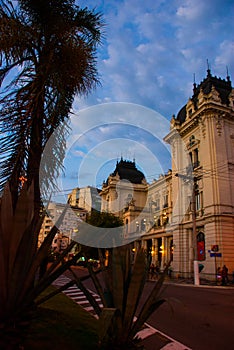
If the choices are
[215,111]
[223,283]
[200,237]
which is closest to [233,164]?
[215,111]

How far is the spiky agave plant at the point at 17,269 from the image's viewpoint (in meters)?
2.23

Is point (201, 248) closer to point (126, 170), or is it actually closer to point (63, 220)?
point (63, 220)

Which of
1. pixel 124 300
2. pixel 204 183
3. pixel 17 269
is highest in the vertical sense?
pixel 204 183

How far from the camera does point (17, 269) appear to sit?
2348 millimetres

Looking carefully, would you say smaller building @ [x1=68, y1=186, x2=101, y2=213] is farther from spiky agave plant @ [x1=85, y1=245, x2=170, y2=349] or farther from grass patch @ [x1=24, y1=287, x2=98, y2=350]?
grass patch @ [x1=24, y1=287, x2=98, y2=350]

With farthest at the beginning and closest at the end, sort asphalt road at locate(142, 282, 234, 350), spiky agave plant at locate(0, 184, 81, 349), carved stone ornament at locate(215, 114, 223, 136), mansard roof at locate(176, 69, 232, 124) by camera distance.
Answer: mansard roof at locate(176, 69, 232, 124), carved stone ornament at locate(215, 114, 223, 136), asphalt road at locate(142, 282, 234, 350), spiky agave plant at locate(0, 184, 81, 349)

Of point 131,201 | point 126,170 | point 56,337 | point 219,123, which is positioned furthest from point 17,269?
point 126,170

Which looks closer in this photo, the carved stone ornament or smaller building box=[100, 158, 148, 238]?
the carved stone ornament

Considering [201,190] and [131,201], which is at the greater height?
[131,201]

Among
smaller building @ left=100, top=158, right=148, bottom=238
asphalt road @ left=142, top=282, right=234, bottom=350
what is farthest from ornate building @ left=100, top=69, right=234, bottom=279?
asphalt road @ left=142, top=282, right=234, bottom=350

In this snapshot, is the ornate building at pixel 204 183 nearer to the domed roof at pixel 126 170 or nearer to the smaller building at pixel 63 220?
the smaller building at pixel 63 220

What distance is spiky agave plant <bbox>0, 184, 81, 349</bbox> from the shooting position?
2.23 m

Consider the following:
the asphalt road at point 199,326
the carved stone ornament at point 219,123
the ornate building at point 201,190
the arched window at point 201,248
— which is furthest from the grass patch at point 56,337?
the carved stone ornament at point 219,123

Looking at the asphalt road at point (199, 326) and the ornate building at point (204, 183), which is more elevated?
the ornate building at point (204, 183)
